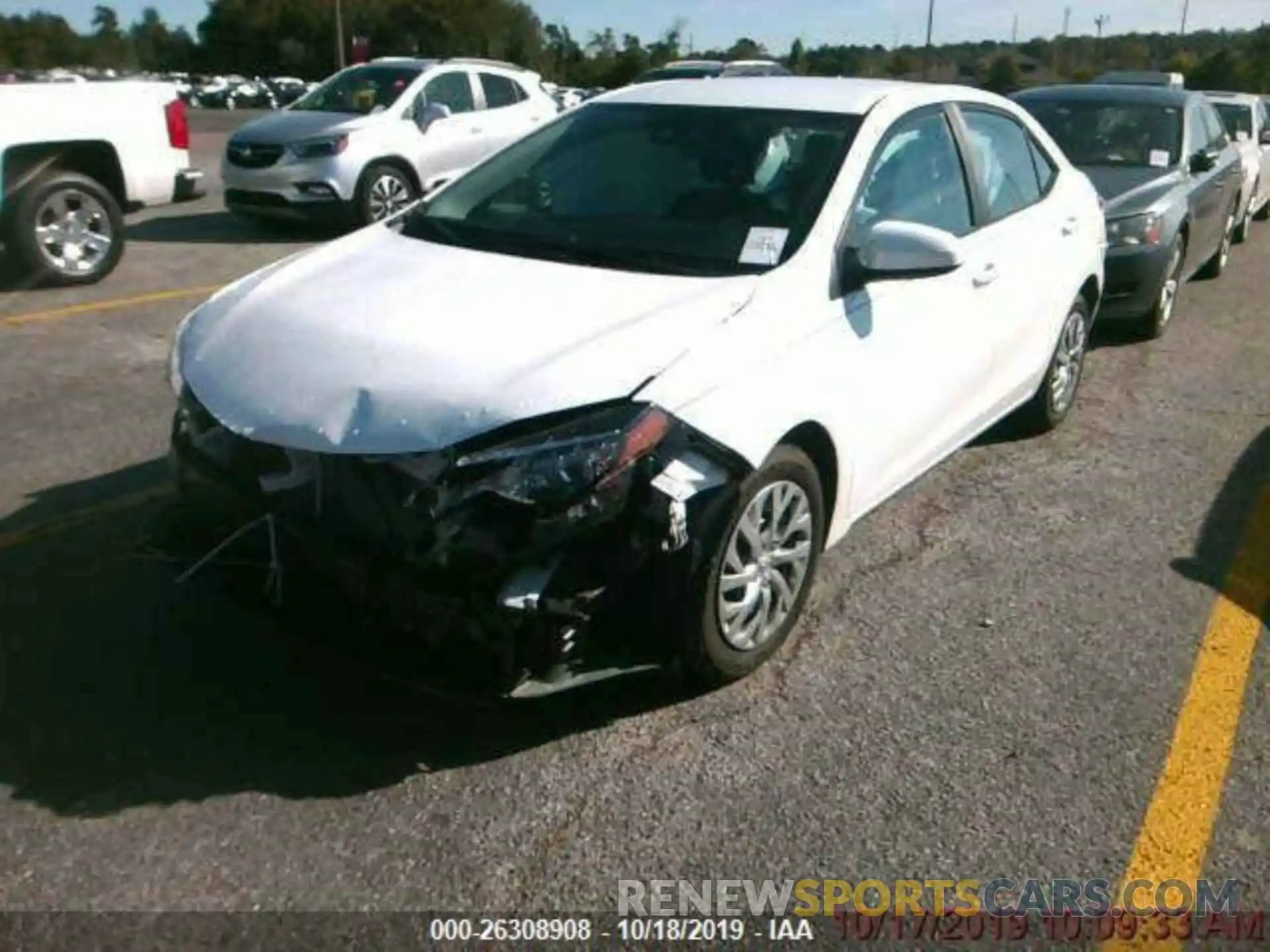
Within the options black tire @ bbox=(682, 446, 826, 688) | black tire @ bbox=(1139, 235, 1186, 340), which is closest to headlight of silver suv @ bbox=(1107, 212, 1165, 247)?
black tire @ bbox=(1139, 235, 1186, 340)

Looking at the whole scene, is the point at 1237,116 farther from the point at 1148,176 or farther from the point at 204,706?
the point at 204,706

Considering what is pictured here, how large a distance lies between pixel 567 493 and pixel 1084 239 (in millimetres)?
3648

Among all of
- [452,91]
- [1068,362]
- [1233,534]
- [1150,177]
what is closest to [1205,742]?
[1233,534]

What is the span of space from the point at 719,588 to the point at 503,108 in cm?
984

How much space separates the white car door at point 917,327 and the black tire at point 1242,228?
28.3 ft

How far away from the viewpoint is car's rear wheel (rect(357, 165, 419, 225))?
10.3 metres

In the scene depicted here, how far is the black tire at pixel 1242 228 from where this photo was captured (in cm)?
1152

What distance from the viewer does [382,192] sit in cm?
1048

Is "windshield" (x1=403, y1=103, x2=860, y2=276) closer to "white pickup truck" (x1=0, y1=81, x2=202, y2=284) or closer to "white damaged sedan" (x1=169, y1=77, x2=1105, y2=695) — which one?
"white damaged sedan" (x1=169, y1=77, x2=1105, y2=695)

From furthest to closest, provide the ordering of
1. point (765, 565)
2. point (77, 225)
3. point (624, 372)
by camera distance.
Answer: point (77, 225) → point (765, 565) → point (624, 372)

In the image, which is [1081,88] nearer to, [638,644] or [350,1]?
[638,644]

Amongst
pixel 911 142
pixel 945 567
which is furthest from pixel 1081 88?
pixel 945 567

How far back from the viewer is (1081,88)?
28.1ft

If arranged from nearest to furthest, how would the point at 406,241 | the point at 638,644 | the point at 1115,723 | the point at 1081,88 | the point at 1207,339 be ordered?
the point at 638,644 → the point at 1115,723 → the point at 406,241 → the point at 1207,339 → the point at 1081,88
